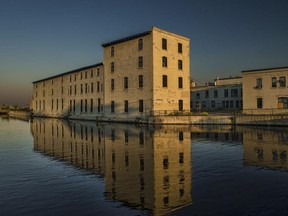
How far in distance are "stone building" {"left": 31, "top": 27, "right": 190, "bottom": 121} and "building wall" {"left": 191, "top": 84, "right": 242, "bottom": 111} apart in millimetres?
19049

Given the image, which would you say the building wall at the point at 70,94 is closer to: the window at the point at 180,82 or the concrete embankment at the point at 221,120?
the concrete embankment at the point at 221,120

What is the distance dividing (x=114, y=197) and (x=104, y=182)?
1.80 metres

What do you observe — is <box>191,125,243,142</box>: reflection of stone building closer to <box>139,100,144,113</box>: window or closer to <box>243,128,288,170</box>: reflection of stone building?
<box>243,128,288,170</box>: reflection of stone building

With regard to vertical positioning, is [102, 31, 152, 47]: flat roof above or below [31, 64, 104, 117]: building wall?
above

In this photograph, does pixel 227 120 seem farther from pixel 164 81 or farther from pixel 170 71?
pixel 170 71

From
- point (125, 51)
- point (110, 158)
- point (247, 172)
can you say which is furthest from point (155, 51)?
point (247, 172)

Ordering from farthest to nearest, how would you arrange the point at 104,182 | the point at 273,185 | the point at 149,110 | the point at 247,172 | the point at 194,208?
the point at 149,110 → the point at 247,172 → the point at 104,182 → the point at 273,185 → the point at 194,208

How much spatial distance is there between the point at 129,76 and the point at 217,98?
2887cm

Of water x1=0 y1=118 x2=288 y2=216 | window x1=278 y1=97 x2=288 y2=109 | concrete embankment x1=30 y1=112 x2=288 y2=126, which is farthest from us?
window x1=278 y1=97 x2=288 y2=109

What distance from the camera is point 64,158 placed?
14.8 metres

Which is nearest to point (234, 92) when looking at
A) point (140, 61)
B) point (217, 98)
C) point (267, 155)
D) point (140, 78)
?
point (217, 98)

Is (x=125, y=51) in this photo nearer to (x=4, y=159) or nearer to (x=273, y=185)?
(x=4, y=159)

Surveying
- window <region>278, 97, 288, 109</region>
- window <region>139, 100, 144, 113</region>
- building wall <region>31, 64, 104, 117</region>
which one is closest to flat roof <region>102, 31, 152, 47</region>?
building wall <region>31, 64, 104, 117</region>

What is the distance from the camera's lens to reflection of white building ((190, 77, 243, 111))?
200ft
